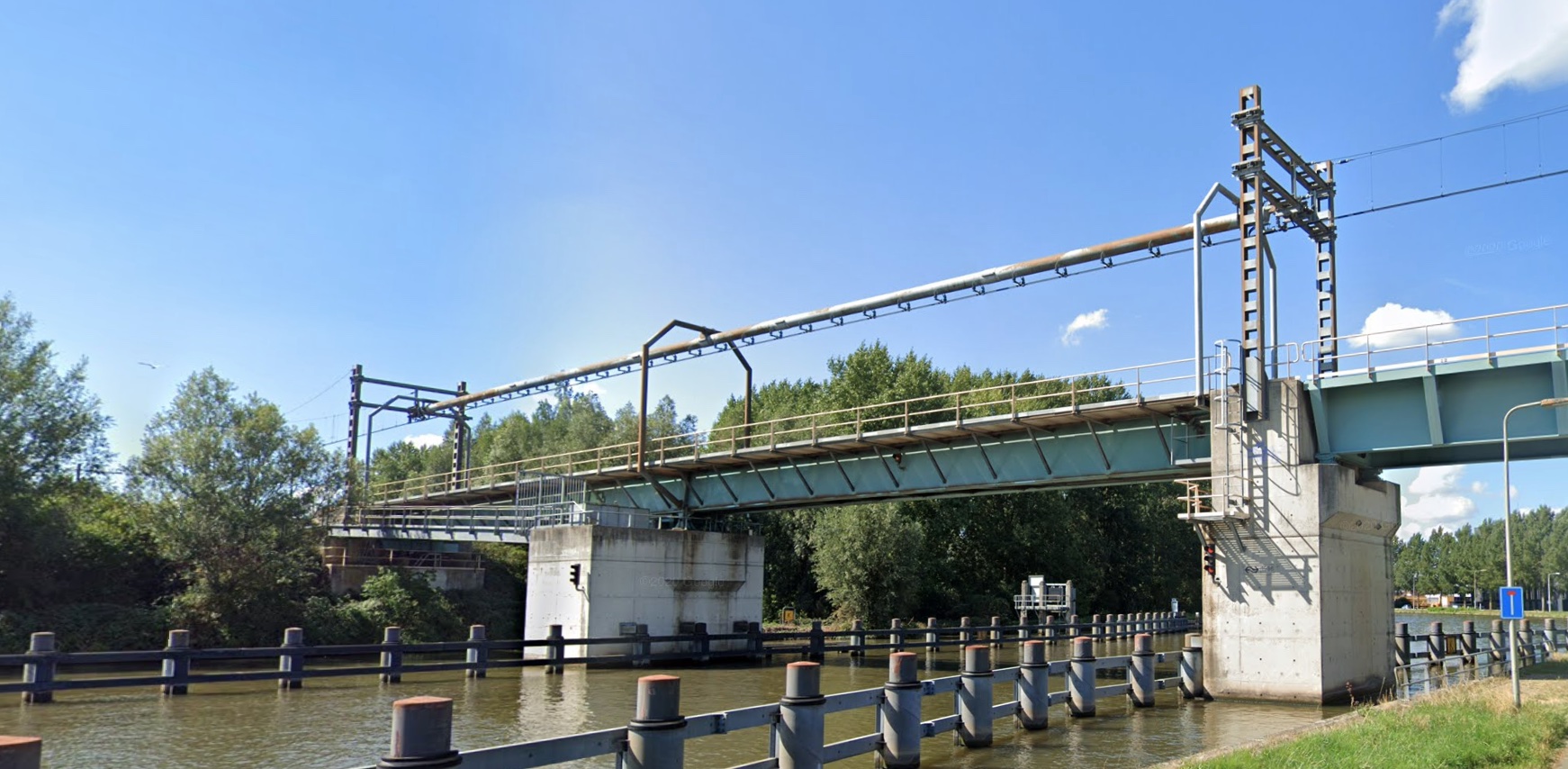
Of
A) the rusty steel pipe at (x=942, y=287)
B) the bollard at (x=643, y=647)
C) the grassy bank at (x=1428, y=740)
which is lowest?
the bollard at (x=643, y=647)

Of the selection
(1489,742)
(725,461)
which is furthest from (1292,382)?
(725,461)

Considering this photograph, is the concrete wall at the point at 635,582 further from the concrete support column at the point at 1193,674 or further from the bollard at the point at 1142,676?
the bollard at the point at 1142,676

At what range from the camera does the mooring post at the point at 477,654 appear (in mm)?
25312

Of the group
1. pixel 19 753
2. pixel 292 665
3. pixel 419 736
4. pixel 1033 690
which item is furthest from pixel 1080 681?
pixel 292 665

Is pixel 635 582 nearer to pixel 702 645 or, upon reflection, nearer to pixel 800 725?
pixel 702 645

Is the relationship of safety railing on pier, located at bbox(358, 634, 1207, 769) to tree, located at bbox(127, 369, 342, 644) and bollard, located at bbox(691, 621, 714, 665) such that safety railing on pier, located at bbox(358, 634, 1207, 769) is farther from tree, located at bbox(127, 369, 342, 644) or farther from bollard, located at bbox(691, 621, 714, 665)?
→ tree, located at bbox(127, 369, 342, 644)

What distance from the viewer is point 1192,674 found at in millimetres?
22344

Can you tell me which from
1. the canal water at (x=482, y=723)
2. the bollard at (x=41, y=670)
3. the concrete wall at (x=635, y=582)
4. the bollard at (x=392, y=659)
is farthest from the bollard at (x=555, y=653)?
the bollard at (x=41, y=670)

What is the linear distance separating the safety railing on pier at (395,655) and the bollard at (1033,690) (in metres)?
13.8

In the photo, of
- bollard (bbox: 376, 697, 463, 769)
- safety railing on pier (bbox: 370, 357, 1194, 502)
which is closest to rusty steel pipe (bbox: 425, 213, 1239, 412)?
safety railing on pier (bbox: 370, 357, 1194, 502)

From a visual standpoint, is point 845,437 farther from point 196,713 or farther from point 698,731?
point 698,731

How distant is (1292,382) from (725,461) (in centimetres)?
1806

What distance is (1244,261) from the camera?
80.2 ft

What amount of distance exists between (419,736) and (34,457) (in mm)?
31811
